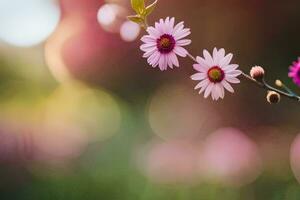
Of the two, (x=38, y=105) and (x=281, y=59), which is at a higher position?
(x=281, y=59)

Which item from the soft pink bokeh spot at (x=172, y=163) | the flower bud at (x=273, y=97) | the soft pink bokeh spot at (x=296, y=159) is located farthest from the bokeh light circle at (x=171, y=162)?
the flower bud at (x=273, y=97)

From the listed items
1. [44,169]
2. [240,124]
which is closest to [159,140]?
[240,124]

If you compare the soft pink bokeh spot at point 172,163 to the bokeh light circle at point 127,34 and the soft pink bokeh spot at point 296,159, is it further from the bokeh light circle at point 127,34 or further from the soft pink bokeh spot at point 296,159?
the bokeh light circle at point 127,34

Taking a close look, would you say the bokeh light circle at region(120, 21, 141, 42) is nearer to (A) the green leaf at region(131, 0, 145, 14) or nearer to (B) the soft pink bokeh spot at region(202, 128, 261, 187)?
(B) the soft pink bokeh spot at region(202, 128, 261, 187)

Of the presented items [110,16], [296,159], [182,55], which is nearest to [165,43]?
[182,55]

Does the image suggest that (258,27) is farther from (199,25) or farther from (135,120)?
(135,120)

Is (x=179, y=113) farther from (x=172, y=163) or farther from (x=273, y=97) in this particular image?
(x=273, y=97)

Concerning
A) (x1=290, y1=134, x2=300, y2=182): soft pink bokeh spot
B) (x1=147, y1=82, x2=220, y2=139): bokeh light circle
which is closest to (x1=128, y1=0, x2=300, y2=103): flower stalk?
(x1=290, y1=134, x2=300, y2=182): soft pink bokeh spot
